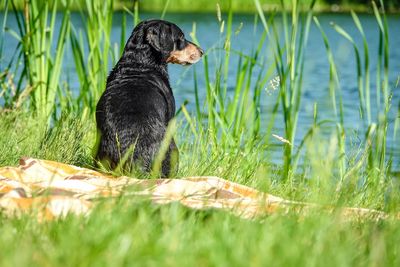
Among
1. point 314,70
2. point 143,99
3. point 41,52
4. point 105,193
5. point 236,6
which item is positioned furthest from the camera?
point 236,6

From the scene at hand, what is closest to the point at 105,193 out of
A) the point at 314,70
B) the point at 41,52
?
the point at 41,52

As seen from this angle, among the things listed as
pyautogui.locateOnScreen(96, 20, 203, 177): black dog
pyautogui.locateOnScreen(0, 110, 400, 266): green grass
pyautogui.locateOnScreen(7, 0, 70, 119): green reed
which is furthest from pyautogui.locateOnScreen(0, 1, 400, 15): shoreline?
pyautogui.locateOnScreen(0, 110, 400, 266): green grass

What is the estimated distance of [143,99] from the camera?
165 inches

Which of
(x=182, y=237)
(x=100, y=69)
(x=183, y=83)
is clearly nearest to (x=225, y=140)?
(x=100, y=69)

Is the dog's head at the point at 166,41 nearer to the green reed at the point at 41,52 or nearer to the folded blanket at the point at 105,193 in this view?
the green reed at the point at 41,52

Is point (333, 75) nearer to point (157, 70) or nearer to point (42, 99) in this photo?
point (157, 70)

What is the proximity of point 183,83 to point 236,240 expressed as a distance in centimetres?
1332

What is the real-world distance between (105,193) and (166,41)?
1539 mm

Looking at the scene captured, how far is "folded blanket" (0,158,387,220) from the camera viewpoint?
107 inches

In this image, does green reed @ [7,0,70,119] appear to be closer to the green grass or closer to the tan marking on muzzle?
the tan marking on muzzle

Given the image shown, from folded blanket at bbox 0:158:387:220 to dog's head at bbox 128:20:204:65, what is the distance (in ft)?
3.15

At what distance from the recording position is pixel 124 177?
3764mm

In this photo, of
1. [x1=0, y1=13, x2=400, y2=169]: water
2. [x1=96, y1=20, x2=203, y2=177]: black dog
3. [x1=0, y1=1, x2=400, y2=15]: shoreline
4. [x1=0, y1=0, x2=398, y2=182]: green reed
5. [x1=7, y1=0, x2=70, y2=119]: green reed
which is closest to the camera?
[x1=96, y1=20, x2=203, y2=177]: black dog

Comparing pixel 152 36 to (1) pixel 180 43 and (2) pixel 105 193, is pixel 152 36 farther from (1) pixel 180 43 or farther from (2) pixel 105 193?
(2) pixel 105 193
